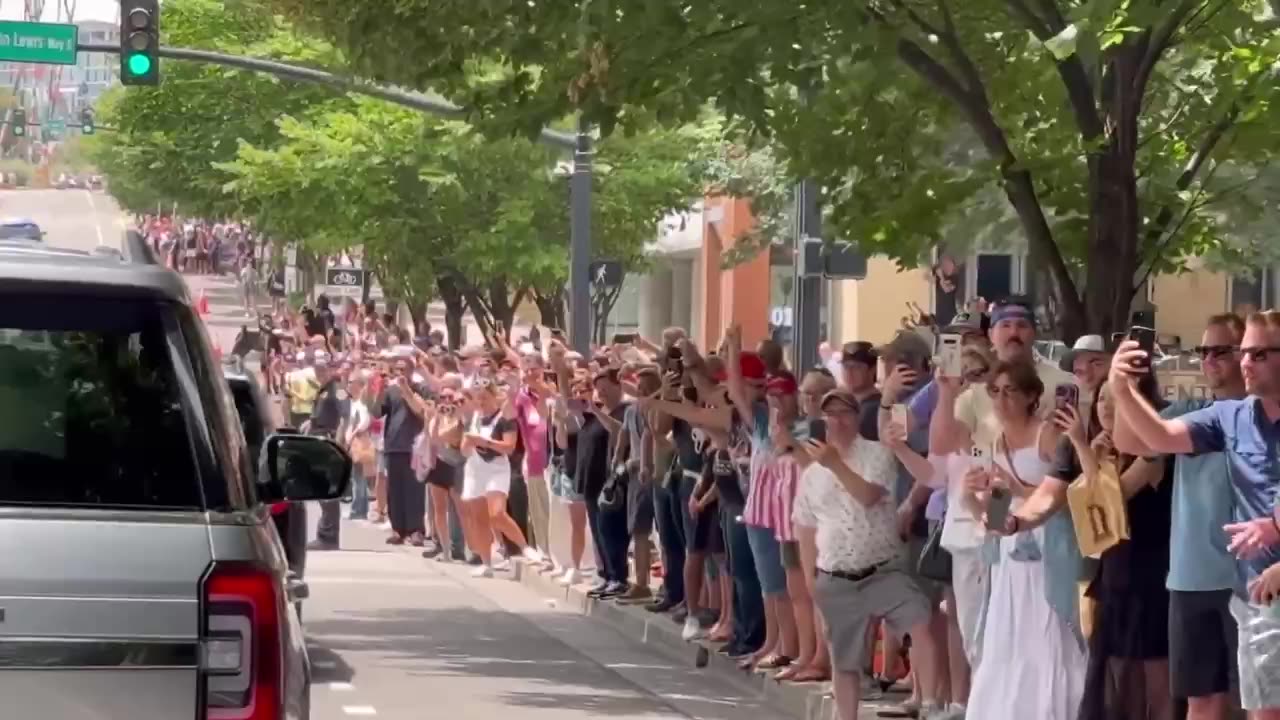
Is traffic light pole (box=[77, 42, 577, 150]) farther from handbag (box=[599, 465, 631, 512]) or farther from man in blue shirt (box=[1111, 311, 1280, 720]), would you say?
man in blue shirt (box=[1111, 311, 1280, 720])

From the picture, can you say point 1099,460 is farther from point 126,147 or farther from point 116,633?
point 126,147

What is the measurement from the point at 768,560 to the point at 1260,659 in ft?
19.8

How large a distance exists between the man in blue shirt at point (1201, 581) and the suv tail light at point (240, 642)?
4553 mm

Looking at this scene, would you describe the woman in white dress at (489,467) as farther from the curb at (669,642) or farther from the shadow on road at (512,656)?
the shadow on road at (512,656)

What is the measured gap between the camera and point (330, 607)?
760 inches

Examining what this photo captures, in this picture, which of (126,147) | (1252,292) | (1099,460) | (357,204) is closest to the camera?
(1099,460)

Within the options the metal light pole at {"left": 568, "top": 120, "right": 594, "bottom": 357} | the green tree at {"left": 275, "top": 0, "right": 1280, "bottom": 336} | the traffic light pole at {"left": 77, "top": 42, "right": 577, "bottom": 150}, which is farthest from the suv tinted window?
the metal light pole at {"left": 568, "top": 120, "right": 594, "bottom": 357}

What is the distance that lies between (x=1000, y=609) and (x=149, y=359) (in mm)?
5847

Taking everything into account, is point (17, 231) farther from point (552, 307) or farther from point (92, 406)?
point (552, 307)

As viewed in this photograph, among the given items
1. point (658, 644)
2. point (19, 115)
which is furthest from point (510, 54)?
point (19, 115)

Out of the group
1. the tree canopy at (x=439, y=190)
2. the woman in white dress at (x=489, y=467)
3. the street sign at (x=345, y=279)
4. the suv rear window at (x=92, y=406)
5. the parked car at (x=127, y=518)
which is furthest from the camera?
the street sign at (x=345, y=279)

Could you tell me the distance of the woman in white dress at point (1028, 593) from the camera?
34.2 ft

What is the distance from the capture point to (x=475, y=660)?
16141 millimetres

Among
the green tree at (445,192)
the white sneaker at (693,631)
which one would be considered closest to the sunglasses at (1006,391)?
the white sneaker at (693,631)
